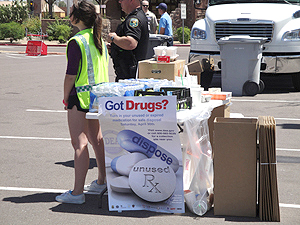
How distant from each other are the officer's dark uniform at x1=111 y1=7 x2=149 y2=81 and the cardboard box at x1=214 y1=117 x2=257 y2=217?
1903 millimetres

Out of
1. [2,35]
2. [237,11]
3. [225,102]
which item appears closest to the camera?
[225,102]

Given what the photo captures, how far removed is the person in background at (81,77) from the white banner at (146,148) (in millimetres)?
306

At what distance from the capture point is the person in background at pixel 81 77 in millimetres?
4344

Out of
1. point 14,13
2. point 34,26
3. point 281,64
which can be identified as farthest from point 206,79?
point 14,13

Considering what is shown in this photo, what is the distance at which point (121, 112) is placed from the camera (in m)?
4.20

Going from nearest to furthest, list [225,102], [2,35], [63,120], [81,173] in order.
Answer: [81,173] → [225,102] → [63,120] → [2,35]

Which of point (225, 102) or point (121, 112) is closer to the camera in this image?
point (121, 112)

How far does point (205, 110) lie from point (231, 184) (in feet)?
2.65

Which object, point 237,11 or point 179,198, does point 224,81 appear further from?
point 179,198

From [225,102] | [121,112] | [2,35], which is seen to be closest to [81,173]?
[121,112]

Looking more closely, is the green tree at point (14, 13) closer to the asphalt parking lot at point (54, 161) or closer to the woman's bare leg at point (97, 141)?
the asphalt parking lot at point (54, 161)

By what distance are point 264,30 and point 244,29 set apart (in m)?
0.46

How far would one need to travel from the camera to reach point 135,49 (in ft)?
19.4

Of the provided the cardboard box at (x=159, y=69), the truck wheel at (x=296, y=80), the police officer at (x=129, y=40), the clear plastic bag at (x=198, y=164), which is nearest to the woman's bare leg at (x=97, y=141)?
the clear plastic bag at (x=198, y=164)
